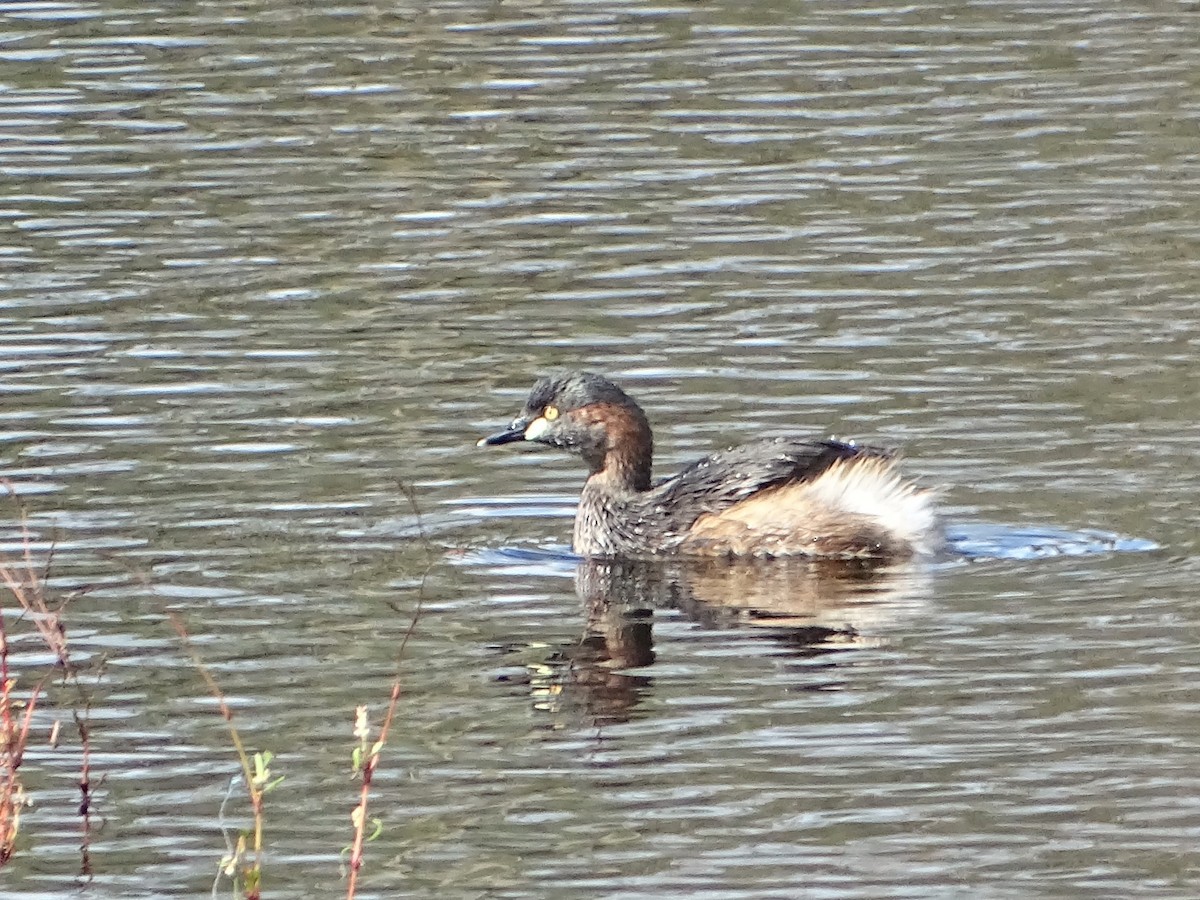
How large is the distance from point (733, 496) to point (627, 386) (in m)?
1.80

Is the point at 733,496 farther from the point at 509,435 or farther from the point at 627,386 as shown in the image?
the point at 627,386

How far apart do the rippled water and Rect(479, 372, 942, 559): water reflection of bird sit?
237 millimetres

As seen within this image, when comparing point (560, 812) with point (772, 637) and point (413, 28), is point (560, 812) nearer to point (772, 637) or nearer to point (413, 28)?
point (772, 637)

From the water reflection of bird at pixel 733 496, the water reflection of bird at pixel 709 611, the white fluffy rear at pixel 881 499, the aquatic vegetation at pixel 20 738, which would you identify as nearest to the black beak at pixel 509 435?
the water reflection of bird at pixel 733 496

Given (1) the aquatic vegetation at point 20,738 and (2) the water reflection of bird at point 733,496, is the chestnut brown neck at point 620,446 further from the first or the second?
(1) the aquatic vegetation at point 20,738

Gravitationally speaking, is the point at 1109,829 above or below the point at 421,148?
below

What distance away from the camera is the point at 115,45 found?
19359 millimetres

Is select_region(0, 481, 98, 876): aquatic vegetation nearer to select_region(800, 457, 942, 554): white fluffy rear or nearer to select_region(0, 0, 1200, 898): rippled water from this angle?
select_region(0, 0, 1200, 898): rippled water

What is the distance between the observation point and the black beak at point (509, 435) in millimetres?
10281

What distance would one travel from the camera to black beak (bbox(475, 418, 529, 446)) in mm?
10281

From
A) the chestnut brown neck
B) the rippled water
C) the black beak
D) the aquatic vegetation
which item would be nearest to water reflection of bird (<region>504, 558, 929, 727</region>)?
the rippled water

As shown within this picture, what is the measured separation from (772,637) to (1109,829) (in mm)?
2223

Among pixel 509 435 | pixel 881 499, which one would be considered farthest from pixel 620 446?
pixel 881 499

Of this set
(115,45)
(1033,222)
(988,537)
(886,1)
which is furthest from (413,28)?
(988,537)
